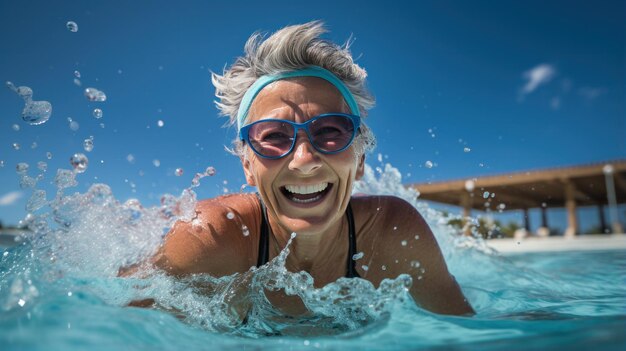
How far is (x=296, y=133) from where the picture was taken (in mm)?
2398

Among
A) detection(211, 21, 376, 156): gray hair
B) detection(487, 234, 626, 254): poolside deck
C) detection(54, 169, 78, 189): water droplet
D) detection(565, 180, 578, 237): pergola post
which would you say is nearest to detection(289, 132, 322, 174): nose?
detection(211, 21, 376, 156): gray hair

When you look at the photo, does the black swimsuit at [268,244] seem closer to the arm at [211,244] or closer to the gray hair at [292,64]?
the arm at [211,244]

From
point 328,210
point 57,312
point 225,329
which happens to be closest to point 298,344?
point 225,329

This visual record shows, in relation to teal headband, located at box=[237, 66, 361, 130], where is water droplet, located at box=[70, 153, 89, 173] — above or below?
below

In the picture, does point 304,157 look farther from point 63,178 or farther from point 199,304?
point 63,178

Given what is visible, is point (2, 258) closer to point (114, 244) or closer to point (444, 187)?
point (114, 244)

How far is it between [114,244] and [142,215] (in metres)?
0.28

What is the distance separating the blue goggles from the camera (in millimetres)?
2408

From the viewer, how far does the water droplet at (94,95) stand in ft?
9.52

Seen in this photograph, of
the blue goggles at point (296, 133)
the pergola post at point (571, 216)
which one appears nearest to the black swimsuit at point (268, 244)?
the blue goggles at point (296, 133)

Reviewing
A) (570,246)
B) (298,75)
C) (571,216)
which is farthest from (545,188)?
(298,75)

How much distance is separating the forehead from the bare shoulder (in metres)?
0.59

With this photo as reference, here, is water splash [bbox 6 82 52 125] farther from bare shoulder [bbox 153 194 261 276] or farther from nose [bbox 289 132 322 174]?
nose [bbox 289 132 322 174]

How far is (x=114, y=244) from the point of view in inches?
122
